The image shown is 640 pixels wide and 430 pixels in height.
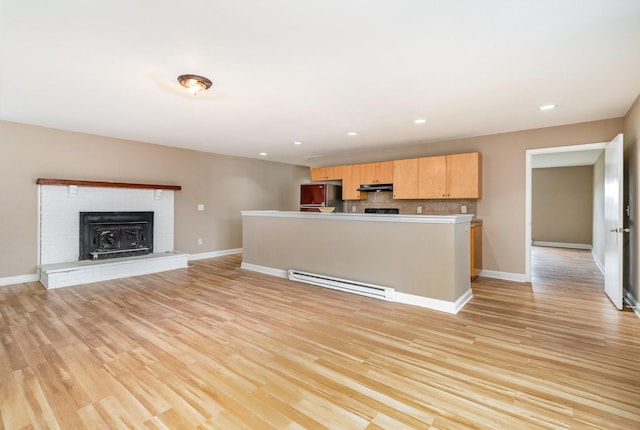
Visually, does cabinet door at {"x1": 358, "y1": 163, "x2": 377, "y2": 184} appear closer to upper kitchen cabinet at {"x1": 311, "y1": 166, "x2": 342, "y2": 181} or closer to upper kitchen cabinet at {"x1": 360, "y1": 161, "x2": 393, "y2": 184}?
upper kitchen cabinet at {"x1": 360, "y1": 161, "x2": 393, "y2": 184}

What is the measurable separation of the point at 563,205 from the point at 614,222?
621 centimetres

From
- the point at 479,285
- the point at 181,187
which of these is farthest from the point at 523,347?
the point at 181,187

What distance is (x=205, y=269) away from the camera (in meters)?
5.55

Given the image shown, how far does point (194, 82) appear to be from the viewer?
2787 millimetres

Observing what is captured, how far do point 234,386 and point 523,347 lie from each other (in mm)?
2334

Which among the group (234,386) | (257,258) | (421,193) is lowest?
(234,386)

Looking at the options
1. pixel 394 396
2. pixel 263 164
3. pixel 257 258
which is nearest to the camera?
pixel 394 396

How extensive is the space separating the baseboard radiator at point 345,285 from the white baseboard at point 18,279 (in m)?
3.90

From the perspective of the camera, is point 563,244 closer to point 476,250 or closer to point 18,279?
point 476,250

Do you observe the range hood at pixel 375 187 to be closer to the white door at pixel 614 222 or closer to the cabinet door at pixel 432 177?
the cabinet door at pixel 432 177

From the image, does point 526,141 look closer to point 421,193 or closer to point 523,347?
point 421,193

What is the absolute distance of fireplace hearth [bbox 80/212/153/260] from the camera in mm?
4957

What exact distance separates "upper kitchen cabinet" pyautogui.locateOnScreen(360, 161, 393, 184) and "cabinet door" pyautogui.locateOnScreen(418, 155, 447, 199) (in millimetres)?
632

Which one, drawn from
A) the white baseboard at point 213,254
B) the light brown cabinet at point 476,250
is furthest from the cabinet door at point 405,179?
the white baseboard at point 213,254
